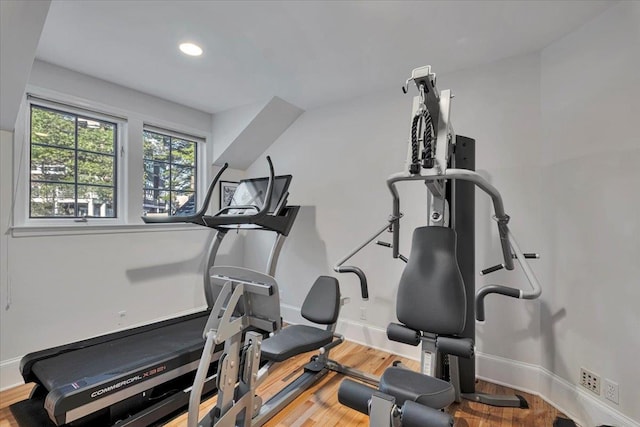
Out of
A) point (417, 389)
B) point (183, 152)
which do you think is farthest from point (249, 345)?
point (183, 152)

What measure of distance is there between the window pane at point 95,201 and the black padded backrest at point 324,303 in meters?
2.11

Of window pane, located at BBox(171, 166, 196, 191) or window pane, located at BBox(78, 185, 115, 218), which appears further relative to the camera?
window pane, located at BBox(171, 166, 196, 191)

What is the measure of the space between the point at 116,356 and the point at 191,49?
2217mm

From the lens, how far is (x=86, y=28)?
6.71ft

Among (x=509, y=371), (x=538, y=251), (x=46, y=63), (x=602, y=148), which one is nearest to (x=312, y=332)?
(x=509, y=371)

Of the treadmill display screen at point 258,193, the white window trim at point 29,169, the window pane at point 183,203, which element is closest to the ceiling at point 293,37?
the white window trim at point 29,169

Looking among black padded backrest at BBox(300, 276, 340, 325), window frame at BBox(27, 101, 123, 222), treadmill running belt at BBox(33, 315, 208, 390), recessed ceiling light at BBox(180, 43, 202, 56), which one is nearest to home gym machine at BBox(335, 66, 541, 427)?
black padded backrest at BBox(300, 276, 340, 325)

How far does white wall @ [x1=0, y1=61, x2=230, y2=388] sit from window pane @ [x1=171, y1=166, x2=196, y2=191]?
0.45 meters

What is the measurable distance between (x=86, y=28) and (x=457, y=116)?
276cm

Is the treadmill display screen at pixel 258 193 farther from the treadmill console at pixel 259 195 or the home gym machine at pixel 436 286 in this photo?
the home gym machine at pixel 436 286

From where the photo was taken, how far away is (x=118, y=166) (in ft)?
9.93

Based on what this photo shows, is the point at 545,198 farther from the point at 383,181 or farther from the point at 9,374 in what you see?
the point at 9,374

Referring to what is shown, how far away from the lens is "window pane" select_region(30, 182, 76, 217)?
2527 millimetres

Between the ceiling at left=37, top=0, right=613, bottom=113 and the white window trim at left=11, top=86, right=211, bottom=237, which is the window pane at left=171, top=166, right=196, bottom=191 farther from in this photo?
the ceiling at left=37, top=0, right=613, bottom=113
